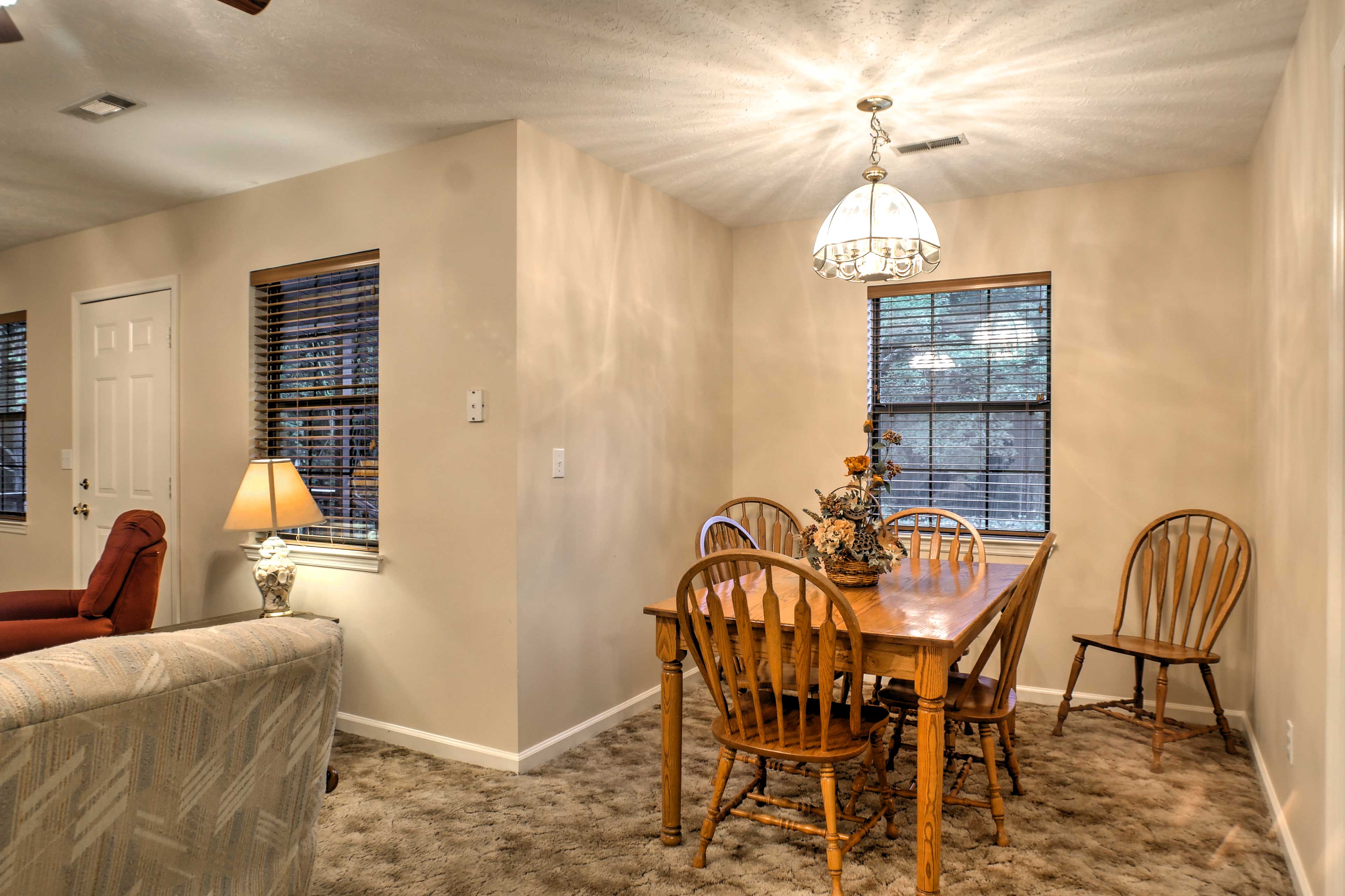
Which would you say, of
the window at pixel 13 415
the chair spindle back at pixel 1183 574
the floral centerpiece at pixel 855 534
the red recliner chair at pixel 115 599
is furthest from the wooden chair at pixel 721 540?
the window at pixel 13 415

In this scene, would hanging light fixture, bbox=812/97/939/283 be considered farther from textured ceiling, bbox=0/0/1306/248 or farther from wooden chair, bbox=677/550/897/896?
wooden chair, bbox=677/550/897/896

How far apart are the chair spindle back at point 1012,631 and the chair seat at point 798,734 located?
319 millimetres

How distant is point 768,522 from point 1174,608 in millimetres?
1898

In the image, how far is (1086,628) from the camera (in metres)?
3.80

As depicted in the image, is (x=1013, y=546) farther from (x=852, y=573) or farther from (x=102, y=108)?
(x=102, y=108)

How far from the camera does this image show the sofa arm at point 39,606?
337 cm

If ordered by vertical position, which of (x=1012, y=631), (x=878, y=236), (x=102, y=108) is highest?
(x=102, y=108)

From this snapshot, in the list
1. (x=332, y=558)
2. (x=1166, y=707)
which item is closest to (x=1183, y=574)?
(x=1166, y=707)

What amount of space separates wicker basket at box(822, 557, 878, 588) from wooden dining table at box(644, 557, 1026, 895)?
3 centimetres

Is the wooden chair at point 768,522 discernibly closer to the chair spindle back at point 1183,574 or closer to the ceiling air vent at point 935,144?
the chair spindle back at point 1183,574

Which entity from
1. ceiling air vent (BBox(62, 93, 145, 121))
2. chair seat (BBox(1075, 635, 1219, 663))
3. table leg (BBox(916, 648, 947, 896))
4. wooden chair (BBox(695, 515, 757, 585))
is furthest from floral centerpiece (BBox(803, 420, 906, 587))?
ceiling air vent (BBox(62, 93, 145, 121))

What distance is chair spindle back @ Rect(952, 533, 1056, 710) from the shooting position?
232cm

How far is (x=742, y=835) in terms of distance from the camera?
2543mm

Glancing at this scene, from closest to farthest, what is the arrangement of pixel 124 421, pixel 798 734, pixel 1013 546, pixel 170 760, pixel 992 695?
pixel 170 760
pixel 798 734
pixel 992 695
pixel 1013 546
pixel 124 421
